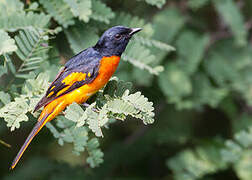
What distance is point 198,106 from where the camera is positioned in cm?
458

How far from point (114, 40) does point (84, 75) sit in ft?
1.15

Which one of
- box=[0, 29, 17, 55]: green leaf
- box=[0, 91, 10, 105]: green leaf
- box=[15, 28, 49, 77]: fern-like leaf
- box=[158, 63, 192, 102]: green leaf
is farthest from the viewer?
box=[158, 63, 192, 102]: green leaf

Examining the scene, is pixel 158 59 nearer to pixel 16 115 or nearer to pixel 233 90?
pixel 233 90

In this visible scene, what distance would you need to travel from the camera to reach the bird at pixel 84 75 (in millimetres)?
2648

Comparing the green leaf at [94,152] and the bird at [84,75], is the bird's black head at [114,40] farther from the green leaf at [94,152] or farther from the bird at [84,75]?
the green leaf at [94,152]

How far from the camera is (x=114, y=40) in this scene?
2.85 meters

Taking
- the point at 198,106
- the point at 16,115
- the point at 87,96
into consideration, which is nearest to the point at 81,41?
the point at 87,96

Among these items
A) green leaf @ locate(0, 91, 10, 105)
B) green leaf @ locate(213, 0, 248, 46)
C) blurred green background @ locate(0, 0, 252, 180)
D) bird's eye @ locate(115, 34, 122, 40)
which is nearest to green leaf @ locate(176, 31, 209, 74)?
blurred green background @ locate(0, 0, 252, 180)

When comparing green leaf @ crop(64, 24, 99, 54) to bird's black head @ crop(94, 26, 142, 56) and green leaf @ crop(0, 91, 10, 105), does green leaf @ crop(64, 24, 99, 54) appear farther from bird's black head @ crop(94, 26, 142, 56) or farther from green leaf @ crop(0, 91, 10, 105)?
green leaf @ crop(0, 91, 10, 105)

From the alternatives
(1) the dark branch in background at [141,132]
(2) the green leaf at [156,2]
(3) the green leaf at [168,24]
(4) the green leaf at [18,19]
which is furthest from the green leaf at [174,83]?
(4) the green leaf at [18,19]

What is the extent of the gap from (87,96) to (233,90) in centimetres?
274

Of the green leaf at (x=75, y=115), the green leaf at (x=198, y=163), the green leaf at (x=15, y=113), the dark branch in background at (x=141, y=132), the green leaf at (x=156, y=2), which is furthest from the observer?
the dark branch in background at (x=141, y=132)

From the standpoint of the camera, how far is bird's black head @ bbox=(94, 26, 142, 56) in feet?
9.34

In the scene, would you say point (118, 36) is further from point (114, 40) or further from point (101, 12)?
point (101, 12)
